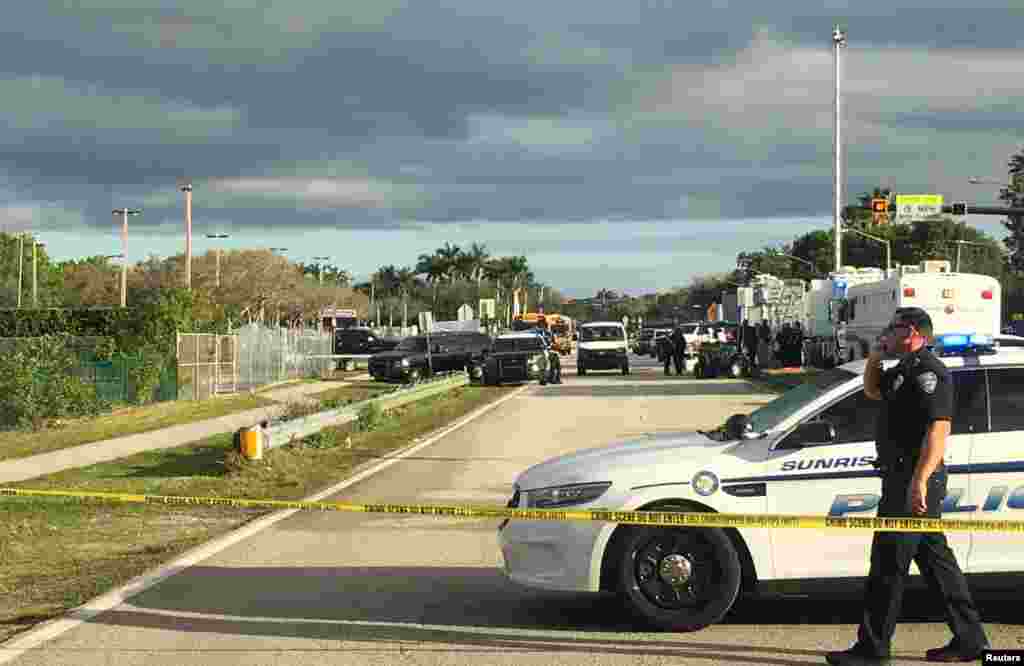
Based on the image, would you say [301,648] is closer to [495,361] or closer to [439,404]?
[439,404]

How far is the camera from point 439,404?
35438 millimetres

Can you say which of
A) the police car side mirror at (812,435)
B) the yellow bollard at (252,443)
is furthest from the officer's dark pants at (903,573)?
the yellow bollard at (252,443)

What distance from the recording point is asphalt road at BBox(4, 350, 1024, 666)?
7.87m

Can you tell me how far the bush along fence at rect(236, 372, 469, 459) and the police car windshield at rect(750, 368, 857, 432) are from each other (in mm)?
9497

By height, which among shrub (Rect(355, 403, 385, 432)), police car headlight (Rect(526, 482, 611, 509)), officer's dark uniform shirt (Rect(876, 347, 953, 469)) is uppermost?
officer's dark uniform shirt (Rect(876, 347, 953, 469))

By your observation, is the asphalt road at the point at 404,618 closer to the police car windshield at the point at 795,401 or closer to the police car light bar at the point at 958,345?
the police car windshield at the point at 795,401

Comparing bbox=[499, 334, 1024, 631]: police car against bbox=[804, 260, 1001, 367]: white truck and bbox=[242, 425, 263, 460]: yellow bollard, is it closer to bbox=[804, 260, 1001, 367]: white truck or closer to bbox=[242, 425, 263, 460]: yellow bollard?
bbox=[242, 425, 263, 460]: yellow bollard

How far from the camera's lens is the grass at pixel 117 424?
80.7 ft

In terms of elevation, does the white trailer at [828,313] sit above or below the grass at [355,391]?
above

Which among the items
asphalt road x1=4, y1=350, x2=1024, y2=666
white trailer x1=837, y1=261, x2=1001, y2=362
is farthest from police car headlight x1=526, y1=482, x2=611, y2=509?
white trailer x1=837, y1=261, x2=1001, y2=362

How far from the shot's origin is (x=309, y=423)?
2042cm

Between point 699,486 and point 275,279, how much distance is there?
3621 inches

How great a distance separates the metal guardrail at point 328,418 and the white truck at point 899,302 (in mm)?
10260

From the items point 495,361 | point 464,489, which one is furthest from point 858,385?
point 495,361
